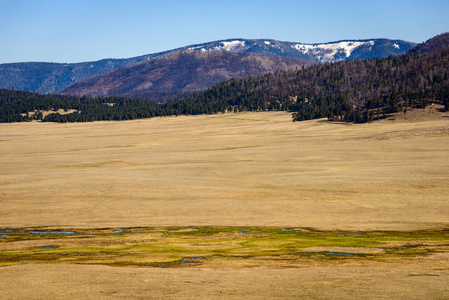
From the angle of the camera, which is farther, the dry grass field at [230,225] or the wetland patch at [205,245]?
the wetland patch at [205,245]

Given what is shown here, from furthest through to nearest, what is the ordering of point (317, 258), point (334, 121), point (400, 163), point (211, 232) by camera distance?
point (334, 121) < point (400, 163) < point (211, 232) < point (317, 258)

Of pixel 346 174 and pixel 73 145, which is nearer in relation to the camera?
pixel 346 174

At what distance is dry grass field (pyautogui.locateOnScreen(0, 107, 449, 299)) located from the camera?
66.9 feet

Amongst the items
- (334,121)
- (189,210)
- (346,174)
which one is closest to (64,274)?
(189,210)

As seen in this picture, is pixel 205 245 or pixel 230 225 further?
pixel 230 225

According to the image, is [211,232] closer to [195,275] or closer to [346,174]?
[195,275]

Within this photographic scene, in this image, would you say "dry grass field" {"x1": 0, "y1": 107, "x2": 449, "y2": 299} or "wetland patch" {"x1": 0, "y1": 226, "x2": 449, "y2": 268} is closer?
"dry grass field" {"x1": 0, "y1": 107, "x2": 449, "y2": 299}

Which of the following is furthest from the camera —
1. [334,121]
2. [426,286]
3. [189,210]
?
[334,121]

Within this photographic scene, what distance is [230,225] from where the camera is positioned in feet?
121

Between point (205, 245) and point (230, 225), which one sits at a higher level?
point (205, 245)

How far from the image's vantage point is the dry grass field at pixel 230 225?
20.4m

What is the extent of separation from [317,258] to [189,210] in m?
17.7

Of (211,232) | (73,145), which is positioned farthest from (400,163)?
(73,145)

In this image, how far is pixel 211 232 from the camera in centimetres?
3453
